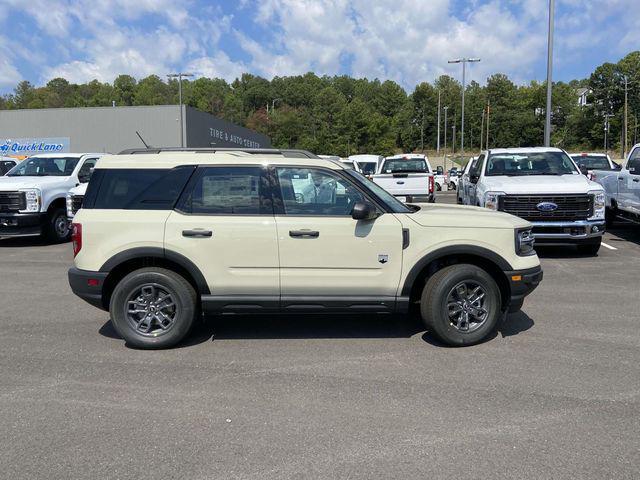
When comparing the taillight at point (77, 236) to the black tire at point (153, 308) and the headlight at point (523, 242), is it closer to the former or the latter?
the black tire at point (153, 308)

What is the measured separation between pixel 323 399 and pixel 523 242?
2.63 meters

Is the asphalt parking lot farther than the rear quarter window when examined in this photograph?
No

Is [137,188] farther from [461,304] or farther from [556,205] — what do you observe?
[556,205]

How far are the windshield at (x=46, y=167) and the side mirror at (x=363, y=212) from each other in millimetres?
10805

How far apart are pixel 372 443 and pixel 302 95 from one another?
128 meters

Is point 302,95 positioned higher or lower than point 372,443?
higher

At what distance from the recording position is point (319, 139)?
104562 millimetres

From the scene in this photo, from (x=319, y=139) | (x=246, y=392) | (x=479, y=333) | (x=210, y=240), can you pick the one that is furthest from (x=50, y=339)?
(x=319, y=139)

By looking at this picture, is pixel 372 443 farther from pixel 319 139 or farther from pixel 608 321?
pixel 319 139

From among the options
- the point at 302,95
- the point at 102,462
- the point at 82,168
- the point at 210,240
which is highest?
the point at 302,95

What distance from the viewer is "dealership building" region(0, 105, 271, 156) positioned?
127ft

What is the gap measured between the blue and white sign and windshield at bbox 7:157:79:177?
2822cm

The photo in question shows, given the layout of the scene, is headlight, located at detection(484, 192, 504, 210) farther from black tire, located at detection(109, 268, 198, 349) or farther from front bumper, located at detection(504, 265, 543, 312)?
black tire, located at detection(109, 268, 198, 349)

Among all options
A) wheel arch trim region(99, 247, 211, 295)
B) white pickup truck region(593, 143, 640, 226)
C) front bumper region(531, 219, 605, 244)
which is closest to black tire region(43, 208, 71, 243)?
wheel arch trim region(99, 247, 211, 295)
